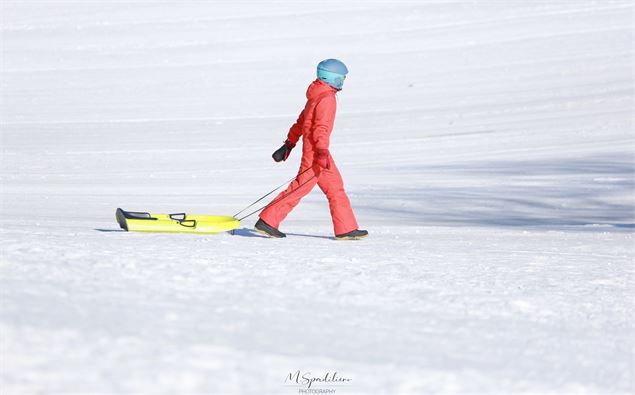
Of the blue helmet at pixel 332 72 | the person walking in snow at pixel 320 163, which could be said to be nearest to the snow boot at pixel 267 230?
the person walking in snow at pixel 320 163

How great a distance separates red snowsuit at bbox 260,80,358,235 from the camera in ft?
19.7

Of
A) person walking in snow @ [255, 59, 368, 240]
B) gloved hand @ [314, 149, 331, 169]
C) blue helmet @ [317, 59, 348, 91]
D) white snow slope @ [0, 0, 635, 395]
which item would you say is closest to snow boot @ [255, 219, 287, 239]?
person walking in snow @ [255, 59, 368, 240]

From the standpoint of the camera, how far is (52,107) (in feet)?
53.5

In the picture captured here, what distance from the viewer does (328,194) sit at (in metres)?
6.20

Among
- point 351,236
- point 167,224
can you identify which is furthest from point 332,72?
point 167,224

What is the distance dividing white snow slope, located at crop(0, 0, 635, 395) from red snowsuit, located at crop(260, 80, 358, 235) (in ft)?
0.84

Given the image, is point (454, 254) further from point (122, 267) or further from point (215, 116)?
point (215, 116)

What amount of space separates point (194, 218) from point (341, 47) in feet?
43.3

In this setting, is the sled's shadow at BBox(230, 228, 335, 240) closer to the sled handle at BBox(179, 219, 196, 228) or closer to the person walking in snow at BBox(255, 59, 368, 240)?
the person walking in snow at BBox(255, 59, 368, 240)

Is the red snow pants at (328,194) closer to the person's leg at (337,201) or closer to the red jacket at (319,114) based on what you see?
the person's leg at (337,201)

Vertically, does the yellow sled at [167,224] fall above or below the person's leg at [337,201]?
below

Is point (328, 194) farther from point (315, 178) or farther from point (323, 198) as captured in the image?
point (323, 198)

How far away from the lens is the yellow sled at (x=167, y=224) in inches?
236

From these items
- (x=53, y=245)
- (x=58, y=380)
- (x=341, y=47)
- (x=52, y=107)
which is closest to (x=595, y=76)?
(x=341, y=47)
